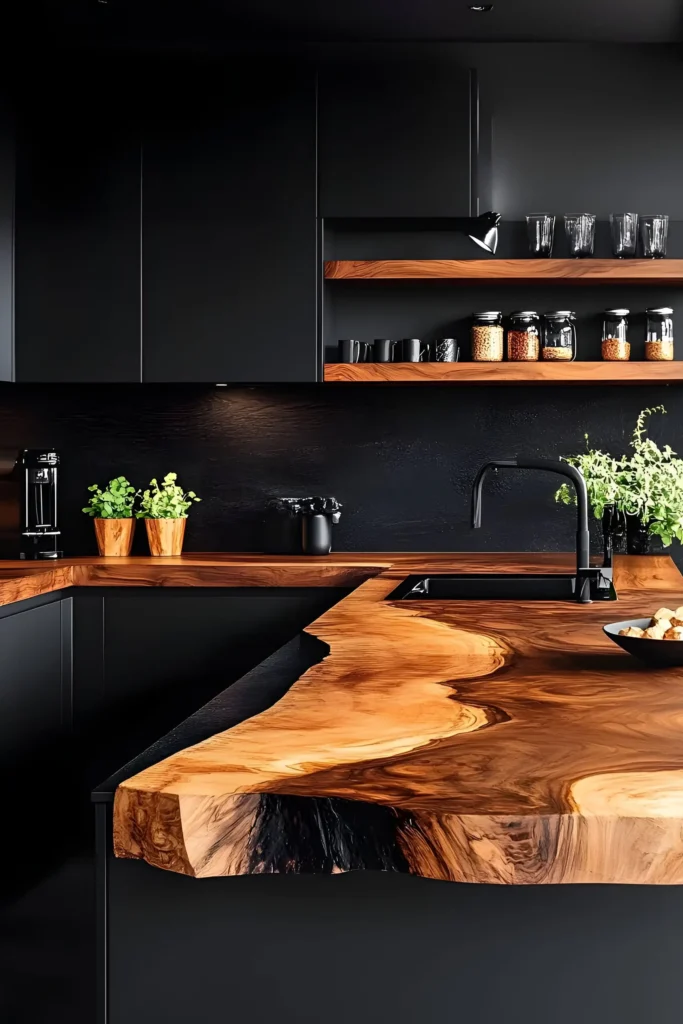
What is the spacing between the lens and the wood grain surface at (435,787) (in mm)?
786

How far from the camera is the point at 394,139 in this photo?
334 centimetres

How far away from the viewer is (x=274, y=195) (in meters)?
3.36

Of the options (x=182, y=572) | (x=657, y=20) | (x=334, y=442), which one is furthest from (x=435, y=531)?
(x=657, y=20)

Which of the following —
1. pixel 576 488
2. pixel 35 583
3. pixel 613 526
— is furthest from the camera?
pixel 35 583

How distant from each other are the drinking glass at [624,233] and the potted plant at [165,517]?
1717 mm

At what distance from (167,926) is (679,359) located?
10.5ft

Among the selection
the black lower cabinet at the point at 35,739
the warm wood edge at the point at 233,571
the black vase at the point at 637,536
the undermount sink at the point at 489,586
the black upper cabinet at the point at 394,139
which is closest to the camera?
the undermount sink at the point at 489,586

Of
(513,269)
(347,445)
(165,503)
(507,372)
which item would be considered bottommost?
(165,503)

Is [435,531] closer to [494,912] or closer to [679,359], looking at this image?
[679,359]

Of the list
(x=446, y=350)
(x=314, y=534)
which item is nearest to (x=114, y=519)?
(x=314, y=534)

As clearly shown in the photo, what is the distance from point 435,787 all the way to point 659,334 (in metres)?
2.94

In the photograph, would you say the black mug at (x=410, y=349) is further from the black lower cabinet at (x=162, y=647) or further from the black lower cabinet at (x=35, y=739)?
the black lower cabinet at (x=35, y=739)

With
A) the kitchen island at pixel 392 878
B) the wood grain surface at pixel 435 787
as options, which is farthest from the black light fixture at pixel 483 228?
the kitchen island at pixel 392 878

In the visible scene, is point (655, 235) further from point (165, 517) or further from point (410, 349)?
point (165, 517)
